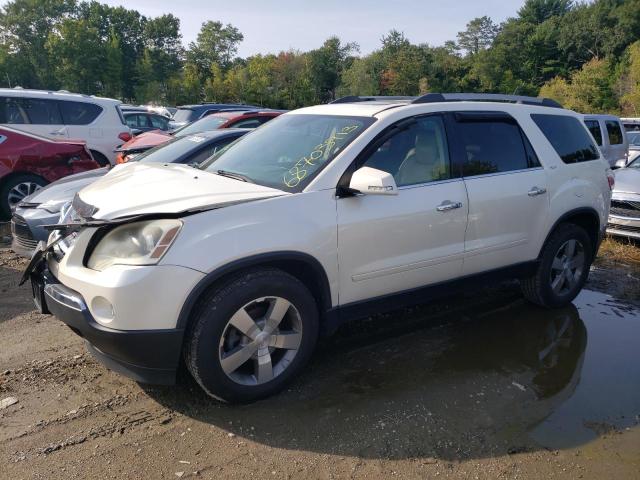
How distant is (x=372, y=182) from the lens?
3.09 metres

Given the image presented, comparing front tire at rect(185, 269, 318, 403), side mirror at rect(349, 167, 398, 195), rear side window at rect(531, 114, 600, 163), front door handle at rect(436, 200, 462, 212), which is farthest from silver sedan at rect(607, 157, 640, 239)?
front tire at rect(185, 269, 318, 403)

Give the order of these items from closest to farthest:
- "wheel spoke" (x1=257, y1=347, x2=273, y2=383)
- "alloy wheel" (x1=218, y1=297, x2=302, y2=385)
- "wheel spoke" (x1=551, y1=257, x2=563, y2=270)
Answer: "alloy wheel" (x1=218, y1=297, x2=302, y2=385) < "wheel spoke" (x1=257, y1=347, x2=273, y2=383) < "wheel spoke" (x1=551, y1=257, x2=563, y2=270)

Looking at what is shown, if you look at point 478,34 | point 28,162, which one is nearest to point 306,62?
point 478,34

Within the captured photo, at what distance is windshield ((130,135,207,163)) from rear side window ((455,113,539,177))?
326 centimetres

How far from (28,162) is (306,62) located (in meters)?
56.4

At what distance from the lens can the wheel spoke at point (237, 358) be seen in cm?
293

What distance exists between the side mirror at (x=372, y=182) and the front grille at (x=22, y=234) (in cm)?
367

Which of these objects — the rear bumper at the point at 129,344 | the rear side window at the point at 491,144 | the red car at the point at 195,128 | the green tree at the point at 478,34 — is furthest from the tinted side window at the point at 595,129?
the green tree at the point at 478,34

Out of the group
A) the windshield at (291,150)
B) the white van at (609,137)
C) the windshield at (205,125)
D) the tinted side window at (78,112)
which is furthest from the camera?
the white van at (609,137)

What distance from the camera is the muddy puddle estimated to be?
2842mm

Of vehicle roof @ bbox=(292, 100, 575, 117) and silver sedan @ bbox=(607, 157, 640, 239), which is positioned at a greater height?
vehicle roof @ bbox=(292, 100, 575, 117)

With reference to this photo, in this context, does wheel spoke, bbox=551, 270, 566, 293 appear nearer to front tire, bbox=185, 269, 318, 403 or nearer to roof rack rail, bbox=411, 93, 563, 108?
roof rack rail, bbox=411, 93, 563, 108

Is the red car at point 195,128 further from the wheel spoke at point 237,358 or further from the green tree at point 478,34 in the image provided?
the green tree at point 478,34

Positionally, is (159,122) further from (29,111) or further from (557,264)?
(557,264)
